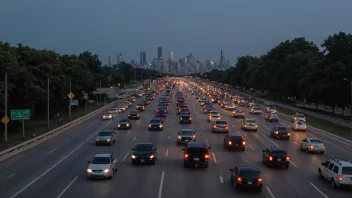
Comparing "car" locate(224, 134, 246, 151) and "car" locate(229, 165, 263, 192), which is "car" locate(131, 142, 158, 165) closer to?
"car" locate(229, 165, 263, 192)

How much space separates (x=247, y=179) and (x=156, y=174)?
6340 millimetres

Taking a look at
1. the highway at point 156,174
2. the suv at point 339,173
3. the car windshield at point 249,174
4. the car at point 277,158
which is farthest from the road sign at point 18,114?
the suv at point 339,173

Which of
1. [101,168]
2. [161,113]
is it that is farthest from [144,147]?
[161,113]

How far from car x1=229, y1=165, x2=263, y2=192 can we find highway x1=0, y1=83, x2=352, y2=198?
35 cm

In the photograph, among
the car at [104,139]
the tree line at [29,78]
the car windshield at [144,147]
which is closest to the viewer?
the car windshield at [144,147]

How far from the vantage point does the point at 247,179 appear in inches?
806

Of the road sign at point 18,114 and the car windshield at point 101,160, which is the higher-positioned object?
the road sign at point 18,114

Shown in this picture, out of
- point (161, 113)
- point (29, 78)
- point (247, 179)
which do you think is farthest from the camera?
point (161, 113)

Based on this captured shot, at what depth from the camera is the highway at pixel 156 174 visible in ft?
67.8

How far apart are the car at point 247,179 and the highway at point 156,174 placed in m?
→ 0.35

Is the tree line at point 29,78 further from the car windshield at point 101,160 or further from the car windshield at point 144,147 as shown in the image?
the car windshield at point 101,160

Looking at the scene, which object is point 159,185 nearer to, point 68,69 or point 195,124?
point 195,124

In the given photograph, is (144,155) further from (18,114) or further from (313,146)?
(18,114)

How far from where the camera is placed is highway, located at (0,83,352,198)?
2066cm
